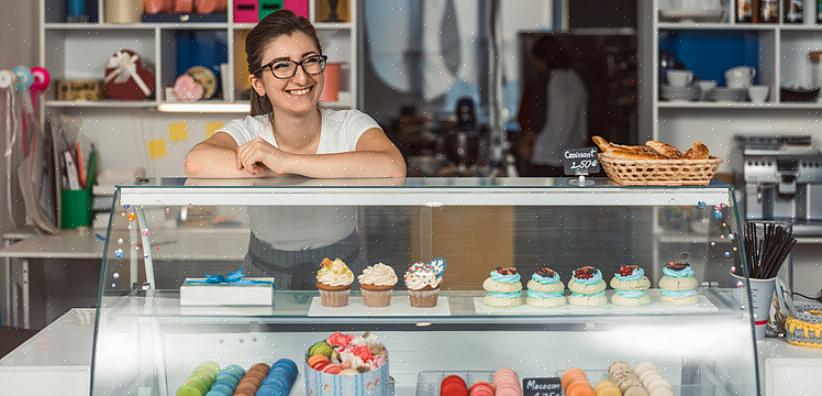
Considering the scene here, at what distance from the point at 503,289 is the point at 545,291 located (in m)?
0.10

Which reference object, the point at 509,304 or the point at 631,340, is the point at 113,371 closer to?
the point at 509,304

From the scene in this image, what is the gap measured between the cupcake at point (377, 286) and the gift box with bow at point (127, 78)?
3136 mm

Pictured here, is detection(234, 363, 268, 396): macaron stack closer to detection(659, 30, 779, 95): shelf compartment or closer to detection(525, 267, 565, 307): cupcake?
detection(525, 267, 565, 307): cupcake

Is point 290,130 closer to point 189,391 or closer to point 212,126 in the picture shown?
point 189,391

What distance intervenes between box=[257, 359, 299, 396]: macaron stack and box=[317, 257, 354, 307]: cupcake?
0.22m

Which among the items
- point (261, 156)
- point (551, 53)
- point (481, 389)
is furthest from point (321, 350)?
point (551, 53)

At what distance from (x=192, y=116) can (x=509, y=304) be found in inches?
137

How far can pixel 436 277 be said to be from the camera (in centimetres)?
239

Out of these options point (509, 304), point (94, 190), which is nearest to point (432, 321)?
point (509, 304)

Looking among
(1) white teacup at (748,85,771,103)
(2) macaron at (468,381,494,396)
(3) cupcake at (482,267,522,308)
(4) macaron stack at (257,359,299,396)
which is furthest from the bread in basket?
(1) white teacup at (748,85,771,103)

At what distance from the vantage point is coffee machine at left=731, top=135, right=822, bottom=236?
16.5 ft

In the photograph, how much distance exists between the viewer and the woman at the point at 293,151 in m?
2.46

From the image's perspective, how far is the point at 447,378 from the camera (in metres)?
2.48

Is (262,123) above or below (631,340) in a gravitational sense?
above
